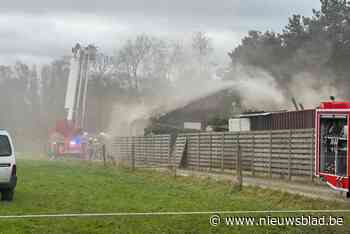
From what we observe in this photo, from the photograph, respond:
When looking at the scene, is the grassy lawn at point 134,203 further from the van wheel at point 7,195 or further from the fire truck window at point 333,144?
the fire truck window at point 333,144

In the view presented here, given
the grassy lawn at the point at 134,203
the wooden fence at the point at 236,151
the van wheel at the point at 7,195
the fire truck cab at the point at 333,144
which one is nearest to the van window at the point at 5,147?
the van wheel at the point at 7,195

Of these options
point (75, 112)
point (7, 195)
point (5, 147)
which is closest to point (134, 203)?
point (7, 195)

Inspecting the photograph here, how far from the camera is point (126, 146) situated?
45906 mm

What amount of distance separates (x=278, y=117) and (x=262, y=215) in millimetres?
20162

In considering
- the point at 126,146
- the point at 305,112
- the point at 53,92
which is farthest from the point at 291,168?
the point at 53,92

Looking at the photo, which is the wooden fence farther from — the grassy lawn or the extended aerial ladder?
the extended aerial ladder

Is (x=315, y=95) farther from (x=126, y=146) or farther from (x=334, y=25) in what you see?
(x=126, y=146)

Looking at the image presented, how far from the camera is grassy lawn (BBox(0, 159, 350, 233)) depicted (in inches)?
495

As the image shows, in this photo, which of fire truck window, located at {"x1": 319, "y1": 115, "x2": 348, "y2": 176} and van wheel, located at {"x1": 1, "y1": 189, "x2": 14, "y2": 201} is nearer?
fire truck window, located at {"x1": 319, "y1": 115, "x2": 348, "y2": 176}

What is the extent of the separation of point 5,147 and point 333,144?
8.47 metres

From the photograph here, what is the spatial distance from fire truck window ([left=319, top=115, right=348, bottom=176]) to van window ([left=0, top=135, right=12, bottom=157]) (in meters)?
8.19

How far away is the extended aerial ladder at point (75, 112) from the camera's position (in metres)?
51.8

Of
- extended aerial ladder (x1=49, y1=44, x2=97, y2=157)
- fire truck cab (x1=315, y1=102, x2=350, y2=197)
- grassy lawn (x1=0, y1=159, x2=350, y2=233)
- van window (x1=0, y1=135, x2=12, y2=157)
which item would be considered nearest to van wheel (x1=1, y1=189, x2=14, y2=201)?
grassy lawn (x1=0, y1=159, x2=350, y2=233)

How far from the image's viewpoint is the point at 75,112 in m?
53.0
